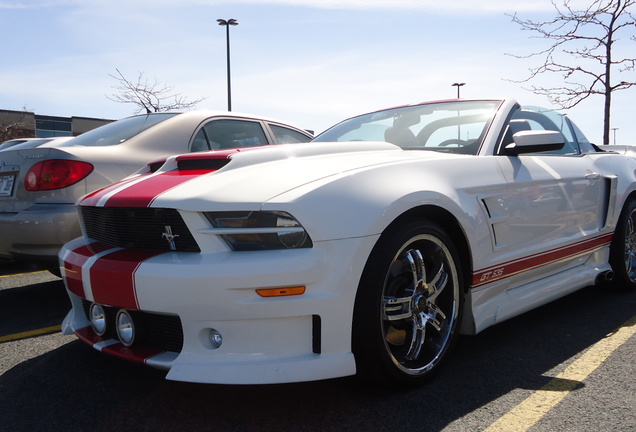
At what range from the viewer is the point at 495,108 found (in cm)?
350

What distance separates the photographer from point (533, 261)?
3238mm

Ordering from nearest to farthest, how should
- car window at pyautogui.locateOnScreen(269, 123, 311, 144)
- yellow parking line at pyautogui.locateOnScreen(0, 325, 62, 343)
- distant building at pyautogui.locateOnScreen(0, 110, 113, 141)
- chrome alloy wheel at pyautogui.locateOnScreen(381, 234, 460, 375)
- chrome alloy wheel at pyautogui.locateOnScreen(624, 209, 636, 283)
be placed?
1. chrome alloy wheel at pyautogui.locateOnScreen(381, 234, 460, 375)
2. yellow parking line at pyautogui.locateOnScreen(0, 325, 62, 343)
3. chrome alloy wheel at pyautogui.locateOnScreen(624, 209, 636, 283)
4. car window at pyautogui.locateOnScreen(269, 123, 311, 144)
5. distant building at pyautogui.locateOnScreen(0, 110, 113, 141)

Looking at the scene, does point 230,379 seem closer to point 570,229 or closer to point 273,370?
point 273,370

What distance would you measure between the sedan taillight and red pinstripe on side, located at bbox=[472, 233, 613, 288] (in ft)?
8.85

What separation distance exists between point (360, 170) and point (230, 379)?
40.0 inches

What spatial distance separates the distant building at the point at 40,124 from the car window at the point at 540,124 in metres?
24.2

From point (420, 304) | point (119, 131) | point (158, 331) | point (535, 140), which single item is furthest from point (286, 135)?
point (158, 331)

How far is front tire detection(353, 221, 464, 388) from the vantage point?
2.26 m

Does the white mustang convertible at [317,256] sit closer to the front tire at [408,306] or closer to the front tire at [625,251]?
the front tire at [408,306]

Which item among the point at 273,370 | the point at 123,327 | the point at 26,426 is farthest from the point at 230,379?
the point at 26,426

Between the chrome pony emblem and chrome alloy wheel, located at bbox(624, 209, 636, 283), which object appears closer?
the chrome pony emblem

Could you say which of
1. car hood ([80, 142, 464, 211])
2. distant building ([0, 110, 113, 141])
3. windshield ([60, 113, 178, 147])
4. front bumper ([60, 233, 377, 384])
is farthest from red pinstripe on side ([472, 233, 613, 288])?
distant building ([0, 110, 113, 141])

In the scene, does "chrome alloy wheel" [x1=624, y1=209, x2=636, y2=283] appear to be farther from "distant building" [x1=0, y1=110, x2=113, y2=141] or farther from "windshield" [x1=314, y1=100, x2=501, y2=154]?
"distant building" [x1=0, y1=110, x2=113, y2=141]

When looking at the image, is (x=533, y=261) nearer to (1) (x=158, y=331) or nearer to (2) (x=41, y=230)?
(1) (x=158, y=331)
